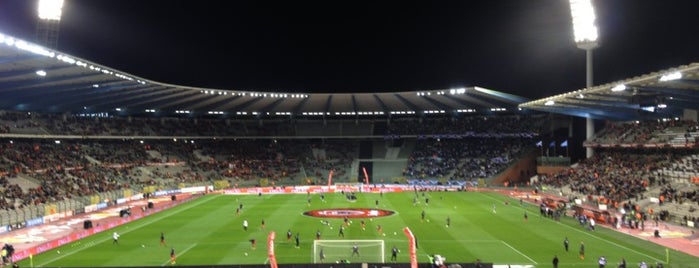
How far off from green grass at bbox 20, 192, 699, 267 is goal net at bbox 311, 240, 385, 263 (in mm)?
760

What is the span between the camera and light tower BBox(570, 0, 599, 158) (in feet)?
198

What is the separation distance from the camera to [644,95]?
40969mm

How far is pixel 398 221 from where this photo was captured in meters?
45.6

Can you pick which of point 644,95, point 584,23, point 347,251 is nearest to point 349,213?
point 347,251

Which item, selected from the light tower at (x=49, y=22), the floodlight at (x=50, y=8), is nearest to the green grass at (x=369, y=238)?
the light tower at (x=49, y=22)

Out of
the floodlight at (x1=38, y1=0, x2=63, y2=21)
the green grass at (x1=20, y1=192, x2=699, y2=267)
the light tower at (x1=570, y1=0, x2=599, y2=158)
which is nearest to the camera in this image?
the green grass at (x1=20, y1=192, x2=699, y2=267)

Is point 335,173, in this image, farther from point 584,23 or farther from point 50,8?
point 50,8

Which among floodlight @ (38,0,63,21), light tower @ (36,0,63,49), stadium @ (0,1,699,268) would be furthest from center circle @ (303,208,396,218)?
floodlight @ (38,0,63,21)

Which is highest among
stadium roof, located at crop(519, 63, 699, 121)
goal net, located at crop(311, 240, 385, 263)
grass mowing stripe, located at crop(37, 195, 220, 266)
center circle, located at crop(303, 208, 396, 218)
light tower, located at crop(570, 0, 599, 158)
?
light tower, located at crop(570, 0, 599, 158)

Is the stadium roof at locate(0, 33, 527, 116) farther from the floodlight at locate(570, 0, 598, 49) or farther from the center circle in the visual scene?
the center circle

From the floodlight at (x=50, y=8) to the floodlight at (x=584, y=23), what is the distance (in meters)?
52.8

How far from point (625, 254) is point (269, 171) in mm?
66743

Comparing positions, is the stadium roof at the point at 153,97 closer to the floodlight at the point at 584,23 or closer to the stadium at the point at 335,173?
the stadium at the point at 335,173

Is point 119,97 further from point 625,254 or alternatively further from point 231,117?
point 625,254
